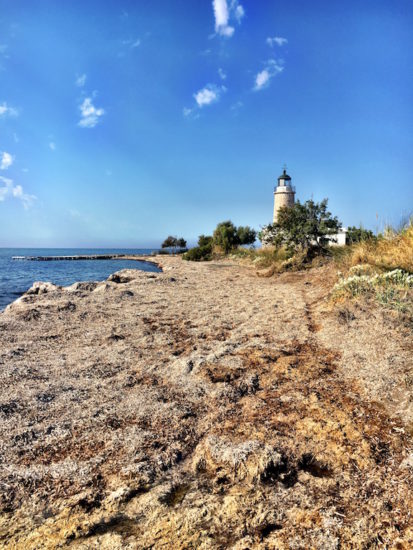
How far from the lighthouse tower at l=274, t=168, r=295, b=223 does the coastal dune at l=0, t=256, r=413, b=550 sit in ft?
118

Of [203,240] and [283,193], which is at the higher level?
[283,193]

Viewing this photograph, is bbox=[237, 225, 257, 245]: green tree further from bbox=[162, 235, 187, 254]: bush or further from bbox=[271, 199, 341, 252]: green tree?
bbox=[162, 235, 187, 254]: bush

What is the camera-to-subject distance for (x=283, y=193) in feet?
130

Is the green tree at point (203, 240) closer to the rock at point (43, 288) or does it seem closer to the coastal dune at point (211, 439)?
the rock at point (43, 288)

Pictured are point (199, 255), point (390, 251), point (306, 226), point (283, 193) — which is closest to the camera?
point (390, 251)

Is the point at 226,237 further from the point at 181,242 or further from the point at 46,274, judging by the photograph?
the point at 181,242

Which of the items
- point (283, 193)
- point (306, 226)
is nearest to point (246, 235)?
point (283, 193)

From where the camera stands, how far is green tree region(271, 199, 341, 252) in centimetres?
1584

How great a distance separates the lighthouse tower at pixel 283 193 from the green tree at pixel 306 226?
74.7 feet

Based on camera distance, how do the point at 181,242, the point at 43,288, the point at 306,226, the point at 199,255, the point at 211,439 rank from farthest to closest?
the point at 181,242, the point at 199,255, the point at 306,226, the point at 43,288, the point at 211,439

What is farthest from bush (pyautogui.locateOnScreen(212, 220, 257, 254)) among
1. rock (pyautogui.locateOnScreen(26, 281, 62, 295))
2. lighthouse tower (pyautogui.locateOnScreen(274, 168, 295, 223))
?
rock (pyautogui.locateOnScreen(26, 281, 62, 295))

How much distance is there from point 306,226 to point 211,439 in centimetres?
1459

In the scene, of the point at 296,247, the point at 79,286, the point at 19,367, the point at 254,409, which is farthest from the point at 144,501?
the point at 296,247

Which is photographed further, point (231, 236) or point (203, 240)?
point (203, 240)
